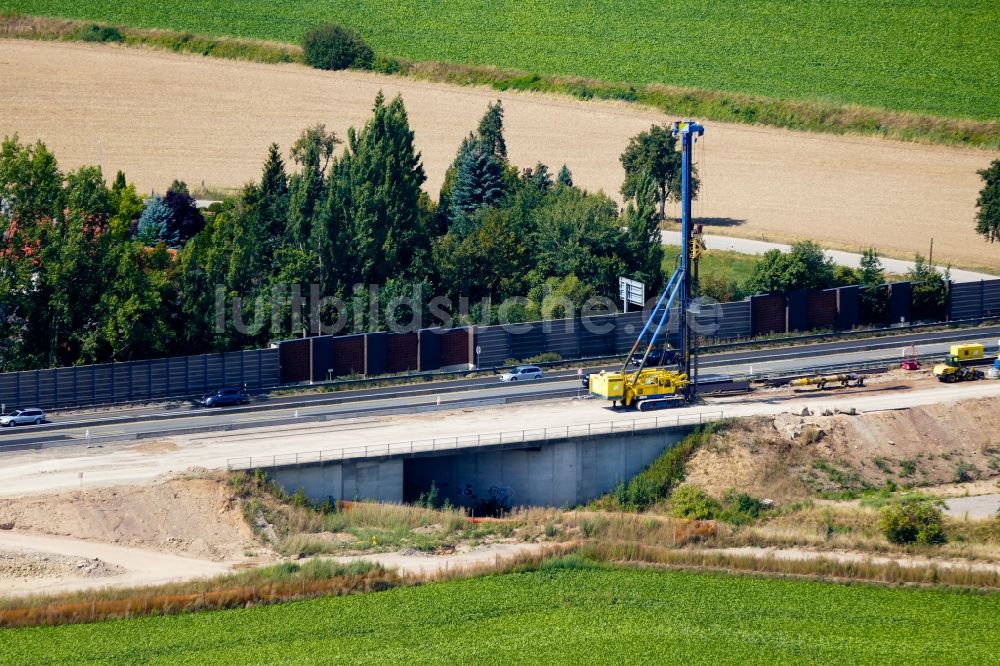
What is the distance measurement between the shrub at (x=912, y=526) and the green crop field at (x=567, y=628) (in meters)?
6.28

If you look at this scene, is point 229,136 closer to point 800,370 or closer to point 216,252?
point 216,252

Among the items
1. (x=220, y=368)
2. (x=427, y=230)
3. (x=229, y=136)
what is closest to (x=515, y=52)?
(x=229, y=136)

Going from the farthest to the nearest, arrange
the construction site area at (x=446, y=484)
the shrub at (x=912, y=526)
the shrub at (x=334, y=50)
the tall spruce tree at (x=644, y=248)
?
1. the shrub at (x=334, y=50)
2. the tall spruce tree at (x=644, y=248)
3. the shrub at (x=912, y=526)
4. the construction site area at (x=446, y=484)

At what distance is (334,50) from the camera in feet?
490

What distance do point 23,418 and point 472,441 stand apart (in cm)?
2322

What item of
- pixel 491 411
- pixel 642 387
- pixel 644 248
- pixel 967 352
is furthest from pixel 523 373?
pixel 967 352

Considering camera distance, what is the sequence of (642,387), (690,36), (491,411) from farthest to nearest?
(690,36), (491,411), (642,387)

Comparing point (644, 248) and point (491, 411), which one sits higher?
point (644, 248)

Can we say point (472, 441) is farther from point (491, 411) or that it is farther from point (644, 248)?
point (644, 248)

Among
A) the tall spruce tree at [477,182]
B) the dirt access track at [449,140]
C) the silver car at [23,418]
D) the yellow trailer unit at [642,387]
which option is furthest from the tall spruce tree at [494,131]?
the silver car at [23,418]

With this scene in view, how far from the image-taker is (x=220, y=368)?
82562mm

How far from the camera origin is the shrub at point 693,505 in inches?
2766

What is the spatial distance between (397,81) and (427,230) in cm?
5321

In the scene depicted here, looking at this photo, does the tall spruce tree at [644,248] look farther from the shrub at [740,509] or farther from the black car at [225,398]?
the black car at [225,398]
